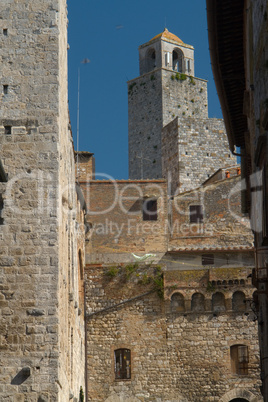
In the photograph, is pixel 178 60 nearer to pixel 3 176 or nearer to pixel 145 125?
pixel 145 125

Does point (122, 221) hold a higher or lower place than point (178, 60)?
lower

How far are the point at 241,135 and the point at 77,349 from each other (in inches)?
327

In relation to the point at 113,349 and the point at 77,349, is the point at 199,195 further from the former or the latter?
the point at 77,349

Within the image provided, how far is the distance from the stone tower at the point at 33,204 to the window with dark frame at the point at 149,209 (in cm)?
1253

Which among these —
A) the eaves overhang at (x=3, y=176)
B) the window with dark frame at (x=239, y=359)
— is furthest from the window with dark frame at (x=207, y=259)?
the eaves overhang at (x=3, y=176)

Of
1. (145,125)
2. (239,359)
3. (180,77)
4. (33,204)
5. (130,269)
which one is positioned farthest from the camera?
→ (180,77)

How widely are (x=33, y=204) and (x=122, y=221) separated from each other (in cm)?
1379

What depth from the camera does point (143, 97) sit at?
47.0 meters

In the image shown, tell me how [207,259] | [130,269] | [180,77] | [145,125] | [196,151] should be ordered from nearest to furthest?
1. [130,269]
2. [207,259]
3. [196,151]
4. [145,125]
5. [180,77]

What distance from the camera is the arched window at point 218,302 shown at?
28.1 meters

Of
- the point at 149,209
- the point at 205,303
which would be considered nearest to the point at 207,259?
the point at 149,209

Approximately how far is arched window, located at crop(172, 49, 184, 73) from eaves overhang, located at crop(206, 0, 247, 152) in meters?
30.0

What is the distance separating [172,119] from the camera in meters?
45.5

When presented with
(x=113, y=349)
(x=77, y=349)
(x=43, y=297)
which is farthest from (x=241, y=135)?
(x=113, y=349)
